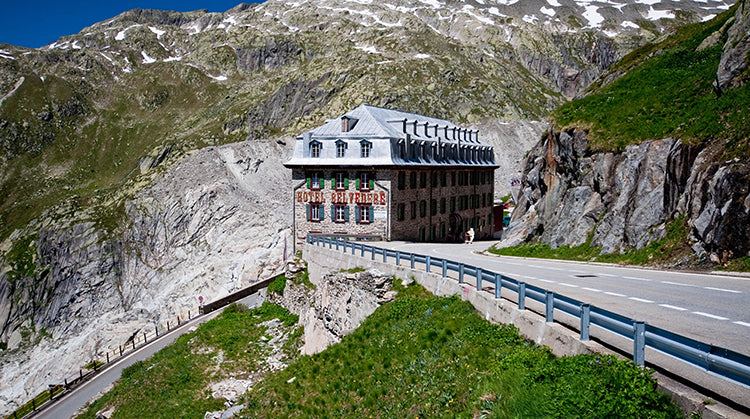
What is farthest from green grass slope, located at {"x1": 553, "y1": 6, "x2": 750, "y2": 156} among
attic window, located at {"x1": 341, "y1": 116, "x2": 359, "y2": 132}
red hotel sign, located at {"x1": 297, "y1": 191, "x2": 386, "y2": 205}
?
attic window, located at {"x1": 341, "y1": 116, "x2": 359, "y2": 132}

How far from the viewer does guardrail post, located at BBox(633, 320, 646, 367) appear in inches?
324

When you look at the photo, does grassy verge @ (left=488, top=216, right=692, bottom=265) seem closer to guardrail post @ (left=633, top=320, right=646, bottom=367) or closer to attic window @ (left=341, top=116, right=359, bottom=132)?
guardrail post @ (left=633, top=320, right=646, bottom=367)

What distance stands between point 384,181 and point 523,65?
132 m

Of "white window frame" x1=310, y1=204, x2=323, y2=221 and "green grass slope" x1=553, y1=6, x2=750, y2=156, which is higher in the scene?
"green grass slope" x1=553, y1=6, x2=750, y2=156

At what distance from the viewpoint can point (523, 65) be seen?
157 m

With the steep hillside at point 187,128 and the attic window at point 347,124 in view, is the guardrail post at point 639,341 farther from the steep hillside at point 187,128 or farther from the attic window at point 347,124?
the steep hillside at point 187,128

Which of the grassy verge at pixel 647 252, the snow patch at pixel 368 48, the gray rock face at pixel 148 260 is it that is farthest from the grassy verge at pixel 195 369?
the snow patch at pixel 368 48

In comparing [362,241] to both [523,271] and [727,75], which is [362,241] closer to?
[523,271]

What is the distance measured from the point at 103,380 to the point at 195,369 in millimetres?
9295

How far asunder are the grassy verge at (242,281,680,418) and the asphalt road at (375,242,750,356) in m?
2.65

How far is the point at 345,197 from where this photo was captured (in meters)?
39.8

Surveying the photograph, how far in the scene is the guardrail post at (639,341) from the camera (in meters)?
8.22

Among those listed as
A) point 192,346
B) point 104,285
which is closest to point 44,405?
point 192,346

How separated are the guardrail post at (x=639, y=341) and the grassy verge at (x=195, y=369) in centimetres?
1752
